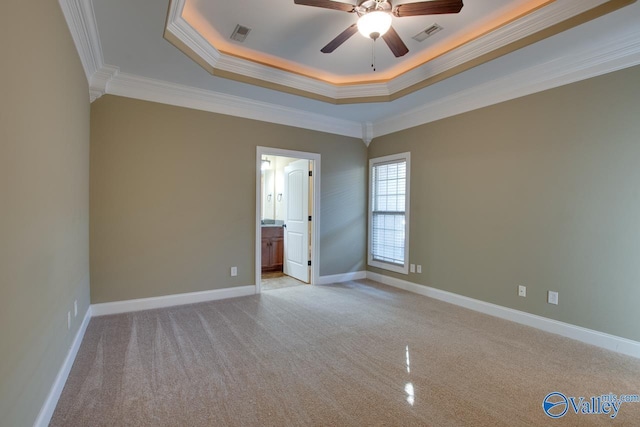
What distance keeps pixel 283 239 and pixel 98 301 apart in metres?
3.36

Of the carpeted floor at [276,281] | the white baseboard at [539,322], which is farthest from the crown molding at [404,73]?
the carpeted floor at [276,281]

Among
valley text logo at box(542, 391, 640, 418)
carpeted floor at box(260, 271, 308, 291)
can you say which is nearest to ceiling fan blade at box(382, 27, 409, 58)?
valley text logo at box(542, 391, 640, 418)

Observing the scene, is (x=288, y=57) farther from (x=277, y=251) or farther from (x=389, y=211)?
(x=277, y=251)

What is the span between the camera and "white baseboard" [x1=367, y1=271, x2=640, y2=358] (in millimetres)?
2754

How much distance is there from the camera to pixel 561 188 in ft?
10.3

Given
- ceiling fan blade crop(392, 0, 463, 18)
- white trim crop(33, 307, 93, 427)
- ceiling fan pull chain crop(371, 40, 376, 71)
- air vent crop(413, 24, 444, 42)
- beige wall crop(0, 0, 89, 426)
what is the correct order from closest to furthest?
beige wall crop(0, 0, 89, 426) < white trim crop(33, 307, 93, 427) < ceiling fan blade crop(392, 0, 463, 18) < air vent crop(413, 24, 444, 42) < ceiling fan pull chain crop(371, 40, 376, 71)

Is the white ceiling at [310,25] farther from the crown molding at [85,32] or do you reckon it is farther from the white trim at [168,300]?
the white trim at [168,300]

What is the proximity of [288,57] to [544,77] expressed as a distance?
2841 mm

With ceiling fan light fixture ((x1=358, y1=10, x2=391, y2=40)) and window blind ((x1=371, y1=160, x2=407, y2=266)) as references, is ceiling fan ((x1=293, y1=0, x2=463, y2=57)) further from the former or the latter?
window blind ((x1=371, y1=160, x2=407, y2=266))

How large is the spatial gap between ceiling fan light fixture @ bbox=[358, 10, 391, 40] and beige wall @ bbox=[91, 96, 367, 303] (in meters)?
2.40

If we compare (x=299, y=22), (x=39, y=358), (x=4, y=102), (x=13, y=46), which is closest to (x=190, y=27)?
(x=299, y=22)

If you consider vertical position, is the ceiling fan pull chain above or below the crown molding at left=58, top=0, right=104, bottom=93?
above

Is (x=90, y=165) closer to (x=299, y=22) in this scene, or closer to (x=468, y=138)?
(x=299, y=22)

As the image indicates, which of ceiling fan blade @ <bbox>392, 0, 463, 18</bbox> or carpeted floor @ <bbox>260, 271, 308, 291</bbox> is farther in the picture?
carpeted floor @ <bbox>260, 271, 308, 291</bbox>
